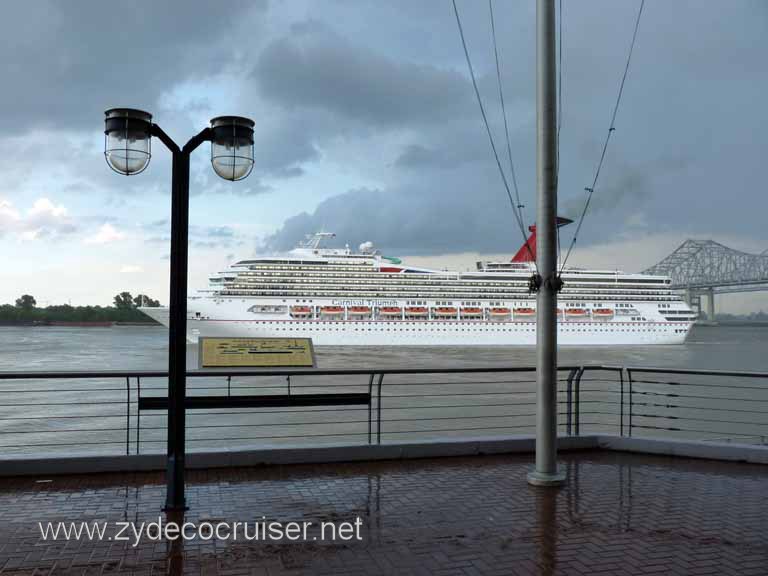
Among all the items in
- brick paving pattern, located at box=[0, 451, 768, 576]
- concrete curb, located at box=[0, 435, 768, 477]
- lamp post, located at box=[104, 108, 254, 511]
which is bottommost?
brick paving pattern, located at box=[0, 451, 768, 576]

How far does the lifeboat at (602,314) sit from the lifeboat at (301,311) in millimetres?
25597

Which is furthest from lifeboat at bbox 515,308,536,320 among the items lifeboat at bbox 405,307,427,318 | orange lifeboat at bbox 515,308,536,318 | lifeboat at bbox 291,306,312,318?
lifeboat at bbox 291,306,312,318

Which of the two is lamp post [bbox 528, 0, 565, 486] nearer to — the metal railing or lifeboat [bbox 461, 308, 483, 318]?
the metal railing

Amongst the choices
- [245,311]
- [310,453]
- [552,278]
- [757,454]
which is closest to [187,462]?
[310,453]

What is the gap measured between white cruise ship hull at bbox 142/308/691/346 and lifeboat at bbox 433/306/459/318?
2.23 ft

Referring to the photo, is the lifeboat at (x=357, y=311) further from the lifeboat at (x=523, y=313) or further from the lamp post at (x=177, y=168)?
the lamp post at (x=177, y=168)

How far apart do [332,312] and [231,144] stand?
51.7m

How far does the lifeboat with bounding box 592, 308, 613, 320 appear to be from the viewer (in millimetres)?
60312

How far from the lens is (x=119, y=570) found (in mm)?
3193

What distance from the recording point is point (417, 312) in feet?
188

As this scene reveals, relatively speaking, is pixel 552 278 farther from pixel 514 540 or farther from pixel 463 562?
pixel 463 562

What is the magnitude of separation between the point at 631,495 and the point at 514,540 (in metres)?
1.35

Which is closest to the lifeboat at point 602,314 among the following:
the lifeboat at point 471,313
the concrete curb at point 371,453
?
the lifeboat at point 471,313

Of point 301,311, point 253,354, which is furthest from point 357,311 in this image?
point 253,354
